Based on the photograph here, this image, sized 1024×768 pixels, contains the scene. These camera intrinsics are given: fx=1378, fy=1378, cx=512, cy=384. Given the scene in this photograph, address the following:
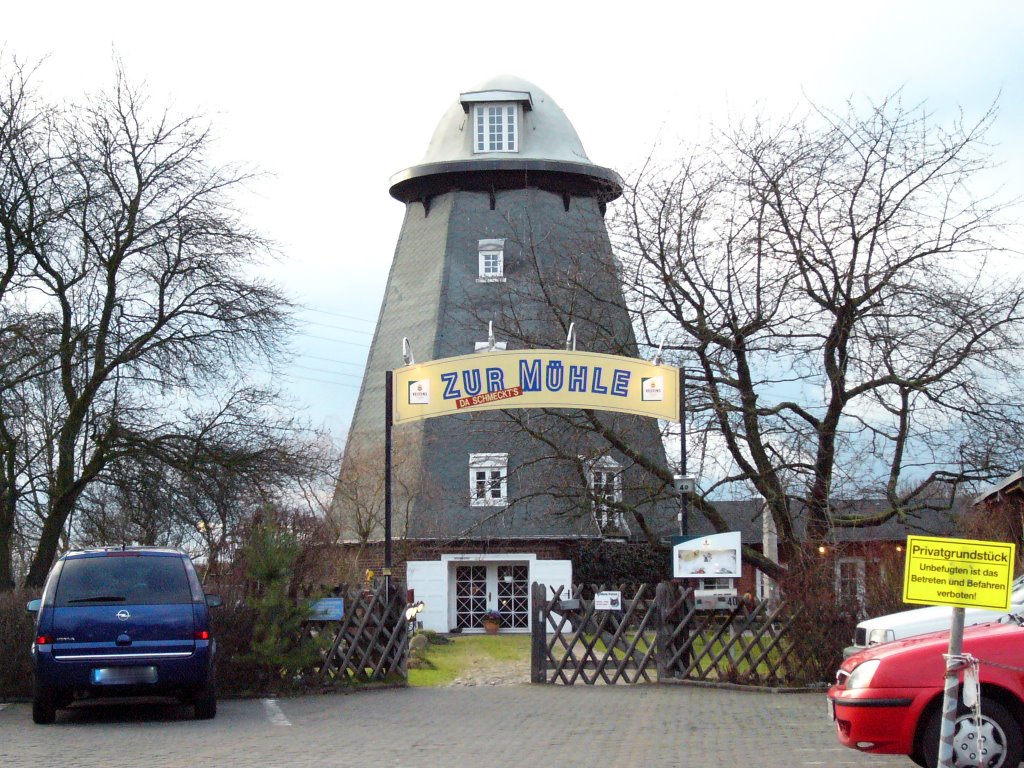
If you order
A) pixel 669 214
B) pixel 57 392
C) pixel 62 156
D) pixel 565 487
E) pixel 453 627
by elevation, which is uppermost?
pixel 62 156

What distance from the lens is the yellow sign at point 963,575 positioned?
28.0 ft

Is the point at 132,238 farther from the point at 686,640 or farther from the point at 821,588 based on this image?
the point at 821,588

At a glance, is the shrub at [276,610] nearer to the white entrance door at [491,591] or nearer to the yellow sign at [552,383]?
the yellow sign at [552,383]

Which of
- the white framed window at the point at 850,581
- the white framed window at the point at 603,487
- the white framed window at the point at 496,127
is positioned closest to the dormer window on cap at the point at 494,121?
the white framed window at the point at 496,127

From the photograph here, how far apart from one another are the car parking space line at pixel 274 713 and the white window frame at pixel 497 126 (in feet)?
104

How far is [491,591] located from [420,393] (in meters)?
23.3

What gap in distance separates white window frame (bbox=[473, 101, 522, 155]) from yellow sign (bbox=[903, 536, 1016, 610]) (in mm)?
39791

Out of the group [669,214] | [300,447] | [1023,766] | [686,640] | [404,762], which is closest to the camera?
A: [1023,766]

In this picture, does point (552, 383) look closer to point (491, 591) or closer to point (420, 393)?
point (420, 393)

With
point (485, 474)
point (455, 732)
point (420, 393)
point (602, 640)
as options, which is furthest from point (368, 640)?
point (485, 474)

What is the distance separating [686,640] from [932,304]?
653 cm

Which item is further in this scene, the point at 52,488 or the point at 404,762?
the point at 52,488

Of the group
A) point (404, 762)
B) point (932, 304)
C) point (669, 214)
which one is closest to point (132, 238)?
point (669, 214)

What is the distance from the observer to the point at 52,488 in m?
25.7
